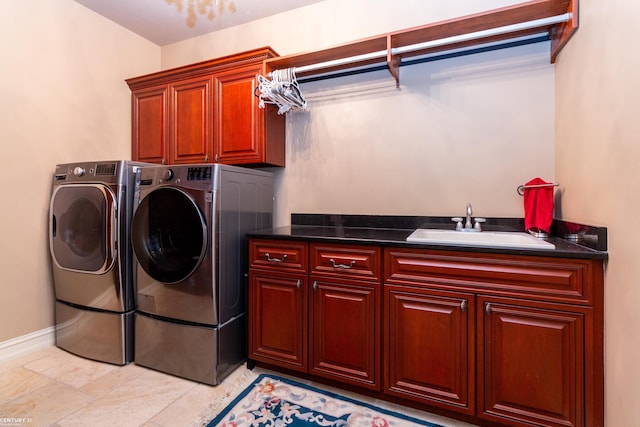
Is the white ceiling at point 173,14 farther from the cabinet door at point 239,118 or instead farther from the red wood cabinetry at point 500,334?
the red wood cabinetry at point 500,334

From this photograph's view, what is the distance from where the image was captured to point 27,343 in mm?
2166

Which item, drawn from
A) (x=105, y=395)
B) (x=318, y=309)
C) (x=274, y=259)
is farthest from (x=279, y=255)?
(x=105, y=395)

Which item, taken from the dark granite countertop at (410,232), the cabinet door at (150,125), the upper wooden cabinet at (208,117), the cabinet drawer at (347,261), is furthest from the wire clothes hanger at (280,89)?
the cabinet drawer at (347,261)

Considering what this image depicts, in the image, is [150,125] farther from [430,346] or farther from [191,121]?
[430,346]

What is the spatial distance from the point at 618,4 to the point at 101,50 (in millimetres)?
3456

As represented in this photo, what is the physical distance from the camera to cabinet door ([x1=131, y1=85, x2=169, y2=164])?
103 inches

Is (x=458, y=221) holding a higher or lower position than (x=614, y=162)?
lower

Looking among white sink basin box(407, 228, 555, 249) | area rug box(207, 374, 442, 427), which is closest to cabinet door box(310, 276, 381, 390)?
area rug box(207, 374, 442, 427)

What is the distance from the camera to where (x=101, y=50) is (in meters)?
2.62

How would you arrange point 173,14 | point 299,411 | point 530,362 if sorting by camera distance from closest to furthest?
point 530,362 < point 299,411 < point 173,14

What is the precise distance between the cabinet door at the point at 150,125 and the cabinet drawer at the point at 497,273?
2.21 meters

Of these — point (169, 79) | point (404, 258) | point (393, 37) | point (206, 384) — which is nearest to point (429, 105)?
point (393, 37)

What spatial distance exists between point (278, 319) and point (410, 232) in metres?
1.03

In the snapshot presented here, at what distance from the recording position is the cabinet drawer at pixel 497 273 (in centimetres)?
125
